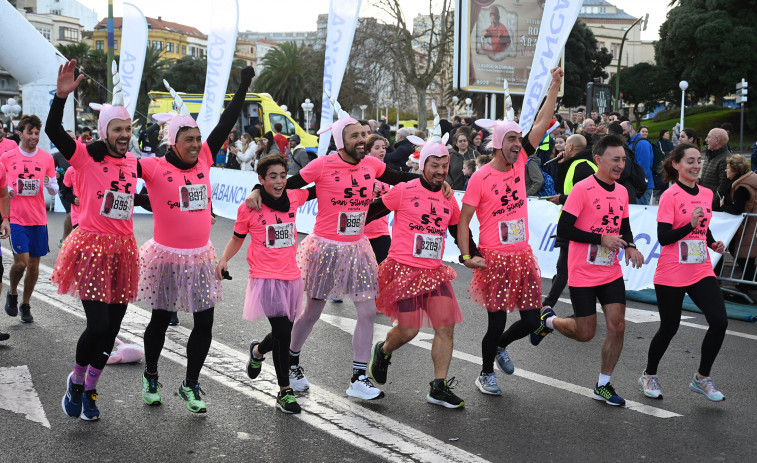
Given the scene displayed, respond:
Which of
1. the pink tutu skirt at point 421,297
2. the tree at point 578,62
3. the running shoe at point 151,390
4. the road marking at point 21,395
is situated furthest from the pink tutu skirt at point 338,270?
the tree at point 578,62

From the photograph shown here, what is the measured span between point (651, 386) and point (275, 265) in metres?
2.68

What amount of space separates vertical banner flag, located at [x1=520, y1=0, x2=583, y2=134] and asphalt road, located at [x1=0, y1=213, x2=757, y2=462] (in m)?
4.64

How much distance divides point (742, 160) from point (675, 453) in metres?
6.16

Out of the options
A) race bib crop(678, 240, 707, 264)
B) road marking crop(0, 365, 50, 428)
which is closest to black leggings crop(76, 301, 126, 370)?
road marking crop(0, 365, 50, 428)

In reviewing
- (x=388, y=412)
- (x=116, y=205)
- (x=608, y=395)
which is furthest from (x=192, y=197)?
(x=608, y=395)

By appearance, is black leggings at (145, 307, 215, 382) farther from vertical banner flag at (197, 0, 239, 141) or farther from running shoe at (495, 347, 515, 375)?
vertical banner flag at (197, 0, 239, 141)

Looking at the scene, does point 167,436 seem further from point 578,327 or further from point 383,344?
point 578,327

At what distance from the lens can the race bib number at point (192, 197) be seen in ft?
18.4

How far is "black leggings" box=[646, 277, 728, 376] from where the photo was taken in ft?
19.8

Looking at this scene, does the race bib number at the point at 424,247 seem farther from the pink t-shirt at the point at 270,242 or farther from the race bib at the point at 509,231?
the pink t-shirt at the point at 270,242

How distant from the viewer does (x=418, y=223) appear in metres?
5.99

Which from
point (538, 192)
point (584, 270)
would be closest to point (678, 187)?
point (584, 270)

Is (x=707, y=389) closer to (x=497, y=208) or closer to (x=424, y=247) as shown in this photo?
(x=497, y=208)

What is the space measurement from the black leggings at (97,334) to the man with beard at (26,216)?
3.42 m
